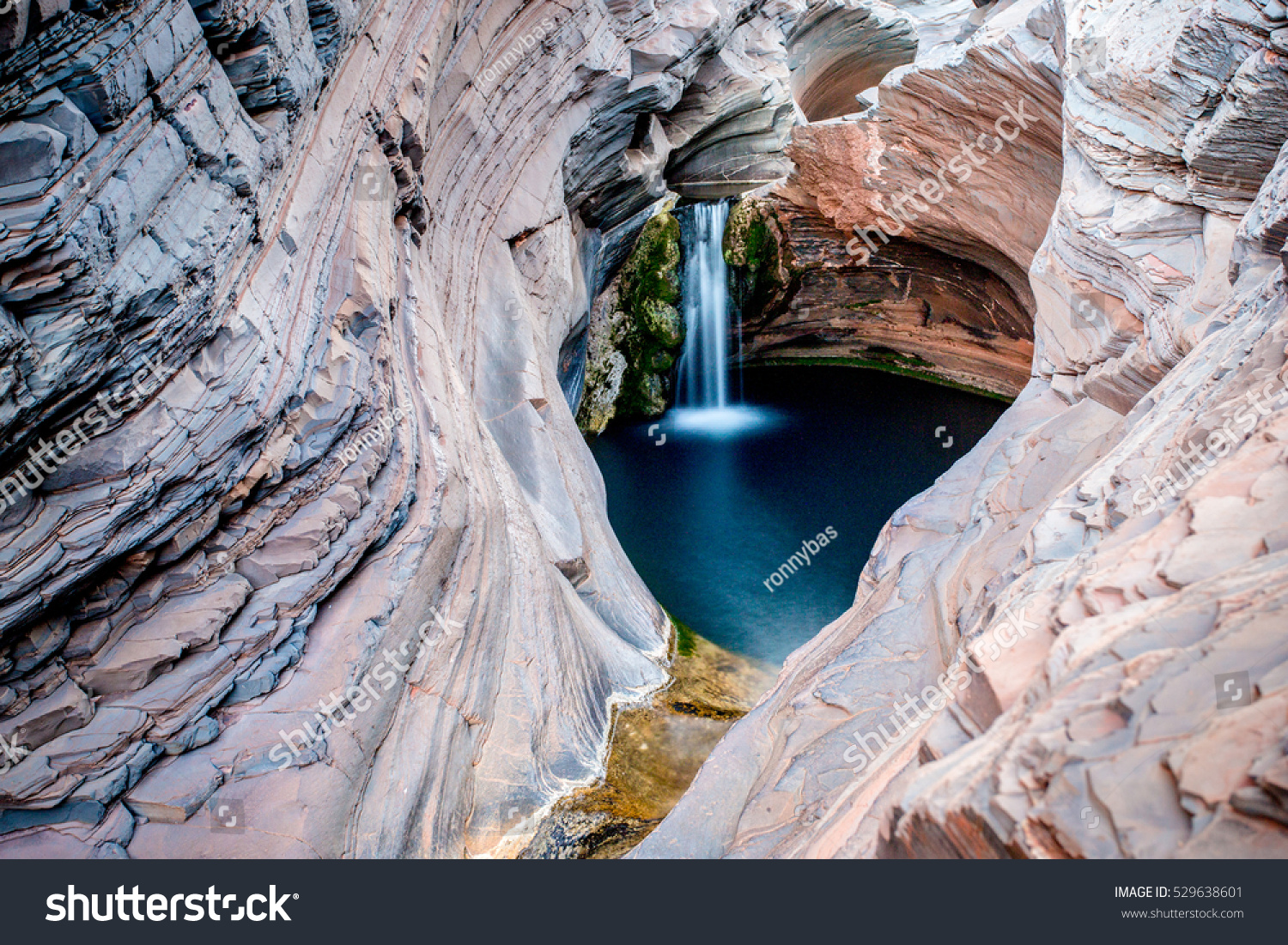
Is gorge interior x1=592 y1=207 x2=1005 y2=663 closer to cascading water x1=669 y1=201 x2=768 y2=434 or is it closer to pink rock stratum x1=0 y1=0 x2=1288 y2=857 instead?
cascading water x1=669 y1=201 x2=768 y2=434

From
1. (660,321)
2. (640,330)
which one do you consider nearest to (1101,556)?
(660,321)

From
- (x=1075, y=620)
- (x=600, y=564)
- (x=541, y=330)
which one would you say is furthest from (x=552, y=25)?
(x=1075, y=620)

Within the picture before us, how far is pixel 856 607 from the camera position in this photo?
6543 mm

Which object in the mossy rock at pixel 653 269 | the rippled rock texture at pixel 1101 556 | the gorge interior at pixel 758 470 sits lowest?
the gorge interior at pixel 758 470

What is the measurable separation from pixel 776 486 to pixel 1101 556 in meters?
9.14

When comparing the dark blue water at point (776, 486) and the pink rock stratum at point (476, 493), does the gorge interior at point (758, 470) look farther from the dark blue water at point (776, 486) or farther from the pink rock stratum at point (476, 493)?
the pink rock stratum at point (476, 493)

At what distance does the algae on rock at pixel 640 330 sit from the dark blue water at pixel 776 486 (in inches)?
24.5

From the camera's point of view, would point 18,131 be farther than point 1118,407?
No

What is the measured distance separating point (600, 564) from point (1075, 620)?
20.3 ft

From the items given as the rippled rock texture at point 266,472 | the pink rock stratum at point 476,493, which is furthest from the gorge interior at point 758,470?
the rippled rock texture at point 266,472

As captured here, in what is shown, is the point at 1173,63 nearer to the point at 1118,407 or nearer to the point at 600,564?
the point at 1118,407

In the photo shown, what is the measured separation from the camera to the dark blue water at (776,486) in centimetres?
970

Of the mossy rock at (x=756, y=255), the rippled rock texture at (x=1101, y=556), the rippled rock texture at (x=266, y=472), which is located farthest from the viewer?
the mossy rock at (x=756, y=255)

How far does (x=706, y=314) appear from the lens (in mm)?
16078
